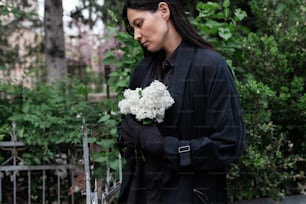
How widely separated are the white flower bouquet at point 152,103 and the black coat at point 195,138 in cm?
5

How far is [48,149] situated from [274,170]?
1575 millimetres

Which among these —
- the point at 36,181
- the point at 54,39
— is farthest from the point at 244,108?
the point at 54,39

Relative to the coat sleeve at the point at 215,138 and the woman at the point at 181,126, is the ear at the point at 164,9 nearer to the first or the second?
the woman at the point at 181,126

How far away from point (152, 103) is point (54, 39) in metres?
3.22

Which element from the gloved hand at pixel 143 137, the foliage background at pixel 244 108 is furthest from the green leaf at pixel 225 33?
the gloved hand at pixel 143 137

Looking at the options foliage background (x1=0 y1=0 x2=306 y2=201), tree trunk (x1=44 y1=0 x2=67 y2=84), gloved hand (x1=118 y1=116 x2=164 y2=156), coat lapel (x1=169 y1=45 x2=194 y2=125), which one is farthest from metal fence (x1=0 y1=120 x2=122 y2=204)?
A: coat lapel (x1=169 y1=45 x2=194 y2=125)

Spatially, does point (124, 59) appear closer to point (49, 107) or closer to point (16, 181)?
point (49, 107)

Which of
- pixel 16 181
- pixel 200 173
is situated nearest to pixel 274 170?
pixel 200 173

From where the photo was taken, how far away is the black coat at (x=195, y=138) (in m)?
2.07

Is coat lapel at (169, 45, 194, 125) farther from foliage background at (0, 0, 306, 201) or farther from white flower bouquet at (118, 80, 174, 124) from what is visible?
foliage background at (0, 0, 306, 201)

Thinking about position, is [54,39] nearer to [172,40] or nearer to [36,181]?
[36,181]

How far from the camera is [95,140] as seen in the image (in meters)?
3.70

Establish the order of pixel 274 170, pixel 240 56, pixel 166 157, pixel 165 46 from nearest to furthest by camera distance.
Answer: pixel 166 157 → pixel 165 46 → pixel 274 170 → pixel 240 56

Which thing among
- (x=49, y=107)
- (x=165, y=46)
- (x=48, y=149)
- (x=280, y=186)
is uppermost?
(x=165, y=46)
